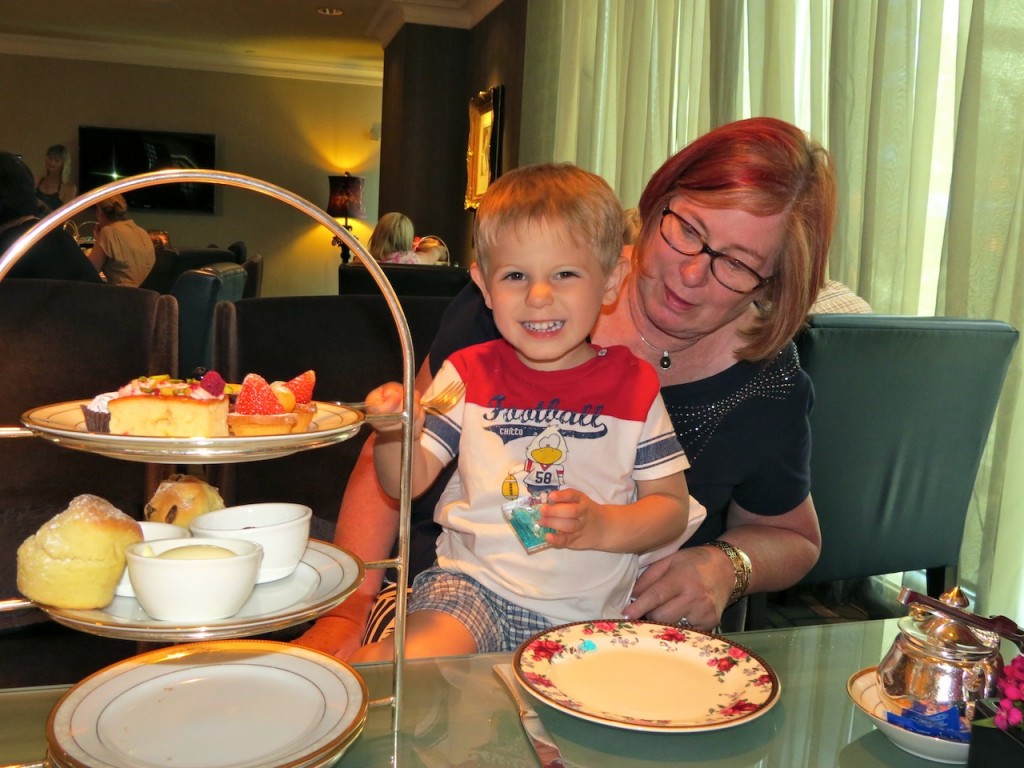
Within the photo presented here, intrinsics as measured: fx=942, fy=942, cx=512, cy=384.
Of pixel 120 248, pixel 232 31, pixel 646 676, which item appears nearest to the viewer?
pixel 646 676

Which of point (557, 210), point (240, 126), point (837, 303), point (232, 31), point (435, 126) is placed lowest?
point (837, 303)

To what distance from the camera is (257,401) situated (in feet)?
2.44

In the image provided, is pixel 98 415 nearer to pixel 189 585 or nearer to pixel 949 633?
pixel 189 585

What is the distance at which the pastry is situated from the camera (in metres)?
0.71

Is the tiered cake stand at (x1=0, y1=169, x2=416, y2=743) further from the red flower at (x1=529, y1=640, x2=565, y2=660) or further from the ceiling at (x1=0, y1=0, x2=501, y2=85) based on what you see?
the ceiling at (x1=0, y1=0, x2=501, y2=85)

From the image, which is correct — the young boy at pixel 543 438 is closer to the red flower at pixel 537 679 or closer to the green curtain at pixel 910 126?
the red flower at pixel 537 679

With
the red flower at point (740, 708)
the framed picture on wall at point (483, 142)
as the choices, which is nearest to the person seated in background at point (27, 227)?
the red flower at point (740, 708)

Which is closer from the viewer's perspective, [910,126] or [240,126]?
[910,126]

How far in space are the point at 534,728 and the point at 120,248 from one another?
6.92m

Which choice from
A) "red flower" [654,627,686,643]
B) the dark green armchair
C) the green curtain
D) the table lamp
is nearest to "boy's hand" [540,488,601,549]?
"red flower" [654,627,686,643]

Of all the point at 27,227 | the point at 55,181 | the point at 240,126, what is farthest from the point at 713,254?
the point at 240,126

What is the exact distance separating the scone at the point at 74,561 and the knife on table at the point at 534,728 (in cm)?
37

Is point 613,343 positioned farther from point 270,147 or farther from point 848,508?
point 270,147

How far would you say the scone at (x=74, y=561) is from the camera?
649 mm
